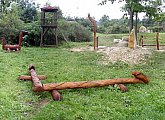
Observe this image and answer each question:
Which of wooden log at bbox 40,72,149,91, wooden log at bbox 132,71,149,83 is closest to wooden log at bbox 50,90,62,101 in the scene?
wooden log at bbox 40,72,149,91

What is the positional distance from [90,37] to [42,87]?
1780cm

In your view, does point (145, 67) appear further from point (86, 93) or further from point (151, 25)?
point (151, 25)

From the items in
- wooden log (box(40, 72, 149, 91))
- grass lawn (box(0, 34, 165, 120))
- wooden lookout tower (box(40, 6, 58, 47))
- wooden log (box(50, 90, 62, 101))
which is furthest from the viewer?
wooden lookout tower (box(40, 6, 58, 47))

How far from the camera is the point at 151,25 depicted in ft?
114

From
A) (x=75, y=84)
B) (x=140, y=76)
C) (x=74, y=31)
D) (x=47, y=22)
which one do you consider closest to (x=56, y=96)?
(x=75, y=84)

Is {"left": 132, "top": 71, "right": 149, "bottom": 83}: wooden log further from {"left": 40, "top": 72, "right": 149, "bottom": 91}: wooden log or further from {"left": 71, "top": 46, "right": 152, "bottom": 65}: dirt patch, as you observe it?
{"left": 71, "top": 46, "right": 152, "bottom": 65}: dirt patch

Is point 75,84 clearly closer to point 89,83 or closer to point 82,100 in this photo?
point 89,83

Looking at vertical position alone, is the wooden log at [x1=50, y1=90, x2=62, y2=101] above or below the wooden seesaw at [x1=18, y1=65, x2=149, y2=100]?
below

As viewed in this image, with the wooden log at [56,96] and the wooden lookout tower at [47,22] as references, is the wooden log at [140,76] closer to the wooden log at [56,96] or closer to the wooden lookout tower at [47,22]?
the wooden log at [56,96]

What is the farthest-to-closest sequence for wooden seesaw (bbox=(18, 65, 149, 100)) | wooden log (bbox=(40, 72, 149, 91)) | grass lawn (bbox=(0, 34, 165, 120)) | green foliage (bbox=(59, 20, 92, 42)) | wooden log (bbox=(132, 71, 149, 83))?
green foliage (bbox=(59, 20, 92, 42)), wooden log (bbox=(132, 71, 149, 83)), wooden log (bbox=(40, 72, 149, 91)), wooden seesaw (bbox=(18, 65, 149, 100)), grass lawn (bbox=(0, 34, 165, 120))

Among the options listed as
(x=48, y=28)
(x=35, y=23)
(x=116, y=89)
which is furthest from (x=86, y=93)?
(x=35, y=23)

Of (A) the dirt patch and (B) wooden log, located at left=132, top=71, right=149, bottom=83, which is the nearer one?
(B) wooden log, located at left=132, top=71, right=149, bottom=83

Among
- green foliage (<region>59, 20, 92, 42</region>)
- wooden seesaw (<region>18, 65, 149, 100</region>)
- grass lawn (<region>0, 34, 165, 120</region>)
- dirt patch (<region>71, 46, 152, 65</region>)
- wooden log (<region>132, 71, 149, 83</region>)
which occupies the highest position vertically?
green foliage (<region>59, 20, 92, 42</region>)

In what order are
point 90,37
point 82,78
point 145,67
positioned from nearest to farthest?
point 82,78 < point 145,67 < point 90,37
